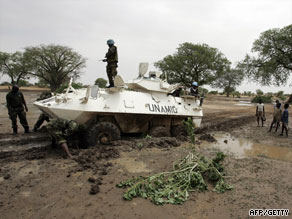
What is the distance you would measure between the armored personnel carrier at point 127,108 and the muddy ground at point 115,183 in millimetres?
597

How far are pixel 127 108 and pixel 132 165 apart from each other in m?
1.85

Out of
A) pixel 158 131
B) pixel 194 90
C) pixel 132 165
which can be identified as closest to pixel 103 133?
pixel 132 165

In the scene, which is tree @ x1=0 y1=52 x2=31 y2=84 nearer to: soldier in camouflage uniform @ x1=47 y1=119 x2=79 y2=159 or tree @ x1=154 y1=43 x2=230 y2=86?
tree @ x1=154 y1=43 x2=230 y2=86

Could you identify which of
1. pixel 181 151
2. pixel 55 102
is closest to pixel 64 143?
pixel 55 102

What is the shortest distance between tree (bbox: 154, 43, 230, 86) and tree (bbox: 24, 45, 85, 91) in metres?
15.0

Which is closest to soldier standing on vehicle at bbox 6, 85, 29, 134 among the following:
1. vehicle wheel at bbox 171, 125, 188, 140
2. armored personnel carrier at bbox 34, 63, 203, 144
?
armored personnel carrier at bbox 34, 63, 203, 144

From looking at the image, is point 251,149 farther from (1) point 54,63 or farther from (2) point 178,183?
(1) point 54,63

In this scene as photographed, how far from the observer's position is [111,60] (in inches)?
251

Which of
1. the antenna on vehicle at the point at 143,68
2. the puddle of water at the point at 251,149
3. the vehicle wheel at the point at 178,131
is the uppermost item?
the antenna on vehicle at the point at 143,68

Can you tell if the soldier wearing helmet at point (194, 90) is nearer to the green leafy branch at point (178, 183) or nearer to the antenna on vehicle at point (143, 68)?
the antenna on vehicle at point (143, 68)

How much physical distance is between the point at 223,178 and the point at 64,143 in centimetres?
347

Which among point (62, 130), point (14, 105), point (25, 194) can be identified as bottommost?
point (25, 194)

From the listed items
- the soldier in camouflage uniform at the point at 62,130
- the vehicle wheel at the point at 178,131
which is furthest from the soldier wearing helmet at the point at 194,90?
the soldier in camouflage uniform at the point at 62,130

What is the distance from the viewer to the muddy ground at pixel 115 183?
2.94m
